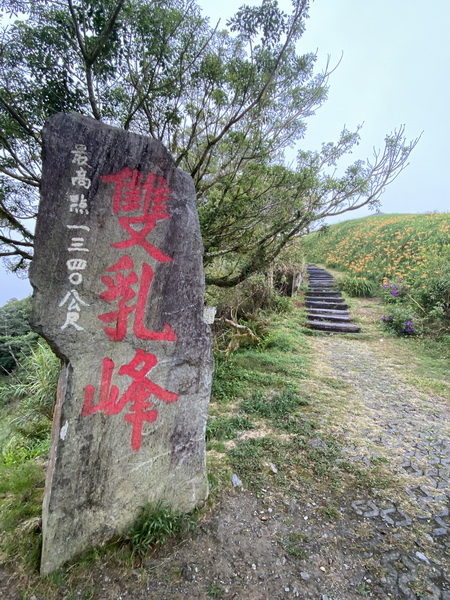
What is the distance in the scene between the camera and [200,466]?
245 centimetres

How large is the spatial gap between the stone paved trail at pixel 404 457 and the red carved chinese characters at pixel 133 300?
82.6 inches

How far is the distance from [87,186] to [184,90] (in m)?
2.33

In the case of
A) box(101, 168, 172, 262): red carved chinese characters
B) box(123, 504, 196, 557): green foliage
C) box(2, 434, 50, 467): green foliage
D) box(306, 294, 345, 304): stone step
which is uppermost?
box(101, 168, 172, 262): red carved chinese characters

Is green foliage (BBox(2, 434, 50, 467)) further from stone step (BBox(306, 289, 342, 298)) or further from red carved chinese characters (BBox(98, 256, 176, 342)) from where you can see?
stone step (BBox(306, 289, 342, 298))

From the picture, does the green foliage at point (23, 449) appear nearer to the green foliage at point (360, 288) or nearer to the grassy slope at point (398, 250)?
the grassy slope at point (398, 250)

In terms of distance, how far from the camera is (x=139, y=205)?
87.8 inches

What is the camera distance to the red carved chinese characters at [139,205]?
2.18m

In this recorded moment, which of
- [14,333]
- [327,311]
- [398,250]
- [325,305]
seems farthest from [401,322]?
[14,333]

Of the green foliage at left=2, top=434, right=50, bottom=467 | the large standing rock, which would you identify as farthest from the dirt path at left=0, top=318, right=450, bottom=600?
the green foliage at left=2, top=434, right=50, bottom=467

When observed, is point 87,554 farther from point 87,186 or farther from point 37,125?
point 37,125

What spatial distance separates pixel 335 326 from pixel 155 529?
7.14 metres

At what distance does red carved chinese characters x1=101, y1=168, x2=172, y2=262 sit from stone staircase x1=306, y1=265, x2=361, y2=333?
6945 mm

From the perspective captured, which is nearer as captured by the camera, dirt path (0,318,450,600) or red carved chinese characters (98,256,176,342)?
dirt path (0,318,450,600)

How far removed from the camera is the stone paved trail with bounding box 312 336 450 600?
2.11 meters
